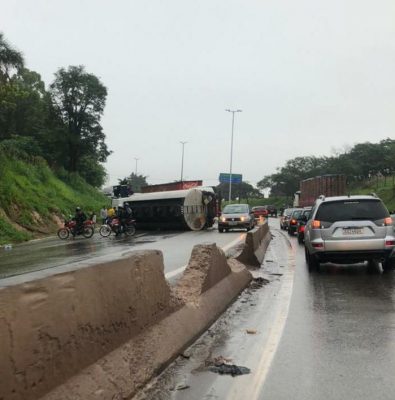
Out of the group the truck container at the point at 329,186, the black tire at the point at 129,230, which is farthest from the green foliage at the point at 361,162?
the black tire at the point at 129,230

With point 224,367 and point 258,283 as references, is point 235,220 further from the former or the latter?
point 224,367

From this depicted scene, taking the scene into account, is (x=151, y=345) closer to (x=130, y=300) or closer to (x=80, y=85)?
(x=130, y=300)

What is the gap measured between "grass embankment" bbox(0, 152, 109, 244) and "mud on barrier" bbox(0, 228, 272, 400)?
75.0 feet

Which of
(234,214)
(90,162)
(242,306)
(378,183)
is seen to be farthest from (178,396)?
(378,183)

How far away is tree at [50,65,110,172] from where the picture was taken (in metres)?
57.6

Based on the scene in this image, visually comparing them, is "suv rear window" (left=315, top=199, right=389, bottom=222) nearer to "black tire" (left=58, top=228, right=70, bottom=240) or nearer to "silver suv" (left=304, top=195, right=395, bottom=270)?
"silver suv" (left=304, top=195, right=395, bottom=270)

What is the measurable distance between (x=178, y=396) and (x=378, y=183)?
88928 millimetres

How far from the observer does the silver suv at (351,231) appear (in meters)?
12.1

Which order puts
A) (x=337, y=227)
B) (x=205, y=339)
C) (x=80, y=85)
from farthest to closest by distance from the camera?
(x=80, y=85)
(x=337, y=227)
(x=205, y=339)

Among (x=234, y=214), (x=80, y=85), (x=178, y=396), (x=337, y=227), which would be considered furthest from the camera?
(x=80, y=85)

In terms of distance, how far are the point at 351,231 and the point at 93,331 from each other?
892 cm

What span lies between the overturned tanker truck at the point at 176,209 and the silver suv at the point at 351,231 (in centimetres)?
2219

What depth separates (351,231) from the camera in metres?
12.2

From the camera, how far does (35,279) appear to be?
145 inches
